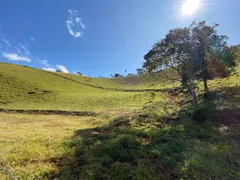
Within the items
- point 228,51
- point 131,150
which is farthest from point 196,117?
point 228,51

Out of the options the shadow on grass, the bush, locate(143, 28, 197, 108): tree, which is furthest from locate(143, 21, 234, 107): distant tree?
the shadow on grass

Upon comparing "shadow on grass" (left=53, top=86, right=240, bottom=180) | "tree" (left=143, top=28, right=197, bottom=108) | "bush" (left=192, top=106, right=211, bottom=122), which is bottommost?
"shadow on grass" (left=53, top=86, right=240, bottom=180)

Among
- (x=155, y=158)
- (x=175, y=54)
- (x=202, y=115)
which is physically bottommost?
(x=155, y=158)

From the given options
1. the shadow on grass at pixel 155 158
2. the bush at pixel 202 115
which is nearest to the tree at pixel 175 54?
Result: the bush at pixel 202 115

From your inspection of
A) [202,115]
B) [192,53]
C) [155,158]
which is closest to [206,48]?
[192,53]

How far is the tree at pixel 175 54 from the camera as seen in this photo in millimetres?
21312

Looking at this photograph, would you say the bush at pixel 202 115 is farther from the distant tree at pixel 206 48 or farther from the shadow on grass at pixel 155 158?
the distant tree at pixel 206 48

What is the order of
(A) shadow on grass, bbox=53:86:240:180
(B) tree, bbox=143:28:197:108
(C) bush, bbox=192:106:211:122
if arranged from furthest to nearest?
(B) tree, bbox=143:28:197:108 < (C) bush, bbox=192:106:211:122 < (A) shadow on grass, bbox=53:86:240:180

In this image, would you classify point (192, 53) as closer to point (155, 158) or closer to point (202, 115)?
point (202, 115)

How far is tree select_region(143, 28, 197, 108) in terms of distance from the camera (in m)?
21.3

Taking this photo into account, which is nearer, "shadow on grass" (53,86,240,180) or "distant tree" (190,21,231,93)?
"shadow on grass" (53,86,240,180)

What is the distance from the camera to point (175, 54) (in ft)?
73.5

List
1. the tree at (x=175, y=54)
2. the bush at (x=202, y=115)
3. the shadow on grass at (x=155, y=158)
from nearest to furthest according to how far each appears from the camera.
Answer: the shadow on grass at (x=155, y=158) < the bush at (x=202, y=115) < the tree at (x=175, y=54)

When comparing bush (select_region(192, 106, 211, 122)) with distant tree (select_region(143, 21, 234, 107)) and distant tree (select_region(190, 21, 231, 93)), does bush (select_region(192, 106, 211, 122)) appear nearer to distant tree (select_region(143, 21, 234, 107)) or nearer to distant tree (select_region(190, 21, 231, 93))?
distant tree (select_region(143, 21, 234, 107))
